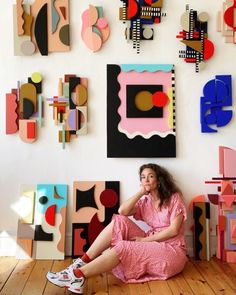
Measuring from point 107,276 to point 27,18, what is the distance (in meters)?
1.87

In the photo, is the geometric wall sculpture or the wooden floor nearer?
the wooden floor

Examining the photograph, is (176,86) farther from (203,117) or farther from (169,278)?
(169,278)

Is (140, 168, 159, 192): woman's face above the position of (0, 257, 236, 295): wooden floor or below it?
above

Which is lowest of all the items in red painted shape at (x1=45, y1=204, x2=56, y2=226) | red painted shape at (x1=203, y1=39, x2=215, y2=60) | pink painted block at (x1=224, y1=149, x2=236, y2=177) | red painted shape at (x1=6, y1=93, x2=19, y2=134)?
red painted shape at (x1=45, y1=204, x2=56, y2=226)

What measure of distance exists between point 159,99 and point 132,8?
680mm

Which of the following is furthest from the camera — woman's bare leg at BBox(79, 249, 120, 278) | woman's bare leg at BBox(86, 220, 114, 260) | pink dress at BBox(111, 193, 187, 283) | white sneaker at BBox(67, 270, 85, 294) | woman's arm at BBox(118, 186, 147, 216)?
woman's arm at BBox(118, 186, 147, 216)

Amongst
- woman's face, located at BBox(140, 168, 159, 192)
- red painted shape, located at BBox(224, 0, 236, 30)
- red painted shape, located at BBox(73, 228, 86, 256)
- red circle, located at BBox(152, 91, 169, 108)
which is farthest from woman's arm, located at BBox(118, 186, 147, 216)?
red painted shape, located at BBox(224, 0, 236, 30)

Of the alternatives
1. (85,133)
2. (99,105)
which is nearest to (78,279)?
(85,133)

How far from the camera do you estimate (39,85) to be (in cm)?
292

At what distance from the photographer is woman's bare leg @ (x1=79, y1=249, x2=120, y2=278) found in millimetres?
2348

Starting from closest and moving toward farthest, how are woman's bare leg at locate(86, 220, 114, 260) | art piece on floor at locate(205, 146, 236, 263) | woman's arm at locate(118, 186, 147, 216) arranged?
woman's bare leg at locate(86, 220, 114, 260)
woman's arm at locate(118, 186, 147, 216)
art piece on floor at locate(205, 146, 236, 263)

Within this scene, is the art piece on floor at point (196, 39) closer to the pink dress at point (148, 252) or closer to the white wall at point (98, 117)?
the white wall at point (98, 117)

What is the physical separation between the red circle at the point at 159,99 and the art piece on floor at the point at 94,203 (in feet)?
2.13

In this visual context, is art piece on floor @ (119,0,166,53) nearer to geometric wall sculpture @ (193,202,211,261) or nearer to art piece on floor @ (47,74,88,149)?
art piece on floor @ (47,74,88,149)
